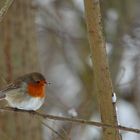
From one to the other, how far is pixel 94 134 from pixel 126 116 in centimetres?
80

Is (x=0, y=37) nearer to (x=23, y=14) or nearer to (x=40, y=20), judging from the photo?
(x=23, y=14)

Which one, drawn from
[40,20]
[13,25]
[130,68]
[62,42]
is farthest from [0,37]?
[130,68]

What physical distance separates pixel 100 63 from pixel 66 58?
4.67 m

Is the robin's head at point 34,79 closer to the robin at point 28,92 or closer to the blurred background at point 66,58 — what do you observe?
the robin at point 28,92

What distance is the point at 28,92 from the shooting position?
412cm

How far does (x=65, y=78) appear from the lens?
11359 millimetres

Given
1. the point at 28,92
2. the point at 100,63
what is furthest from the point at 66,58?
the point at 100,63

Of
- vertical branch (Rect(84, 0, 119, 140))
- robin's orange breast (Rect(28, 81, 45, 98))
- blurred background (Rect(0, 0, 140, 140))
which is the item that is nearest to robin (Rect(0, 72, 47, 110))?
robin's orange breast (Rect(28, 81, 45, 98))

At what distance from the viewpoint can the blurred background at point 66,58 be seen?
17.3ft

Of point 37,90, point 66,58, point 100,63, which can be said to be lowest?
point 100,63

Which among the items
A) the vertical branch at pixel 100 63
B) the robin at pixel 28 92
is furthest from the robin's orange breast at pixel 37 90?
the vertical branch at pixel 100 63

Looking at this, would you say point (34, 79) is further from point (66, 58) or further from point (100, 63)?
point (66, 58)

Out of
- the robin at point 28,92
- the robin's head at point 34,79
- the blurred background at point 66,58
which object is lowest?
the robin at point 28,92

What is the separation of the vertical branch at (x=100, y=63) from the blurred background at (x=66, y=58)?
320mm
